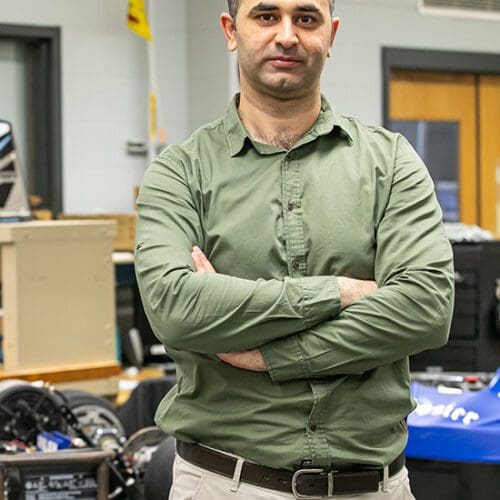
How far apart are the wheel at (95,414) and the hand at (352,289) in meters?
1.58

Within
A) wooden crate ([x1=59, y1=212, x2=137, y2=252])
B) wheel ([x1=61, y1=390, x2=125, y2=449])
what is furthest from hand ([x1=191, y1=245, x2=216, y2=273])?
wooden crate ([x1=59, y1=212, x2=137, y2=252])

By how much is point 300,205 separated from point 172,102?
176 inches

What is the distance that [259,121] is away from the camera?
6.38 feet

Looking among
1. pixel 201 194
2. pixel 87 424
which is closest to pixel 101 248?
pixel 87 424

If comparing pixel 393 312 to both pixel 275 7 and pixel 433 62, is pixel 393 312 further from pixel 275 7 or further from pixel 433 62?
pixel 433 62

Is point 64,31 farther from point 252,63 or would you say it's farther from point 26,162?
point 252,63

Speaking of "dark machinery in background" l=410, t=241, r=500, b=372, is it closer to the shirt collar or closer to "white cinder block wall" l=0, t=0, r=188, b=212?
the shirt collar

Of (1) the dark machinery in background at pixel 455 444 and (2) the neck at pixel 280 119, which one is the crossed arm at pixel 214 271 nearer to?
(2) the neck at pixel 280 119

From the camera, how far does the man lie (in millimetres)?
1793

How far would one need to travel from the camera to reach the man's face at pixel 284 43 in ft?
6.11

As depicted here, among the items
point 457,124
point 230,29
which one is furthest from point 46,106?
point 230,29

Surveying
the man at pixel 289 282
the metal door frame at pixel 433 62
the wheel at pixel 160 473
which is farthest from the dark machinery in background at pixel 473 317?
the metal door frame at pixel 433 62

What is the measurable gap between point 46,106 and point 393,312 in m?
4.54

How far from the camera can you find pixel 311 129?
6.38ft
